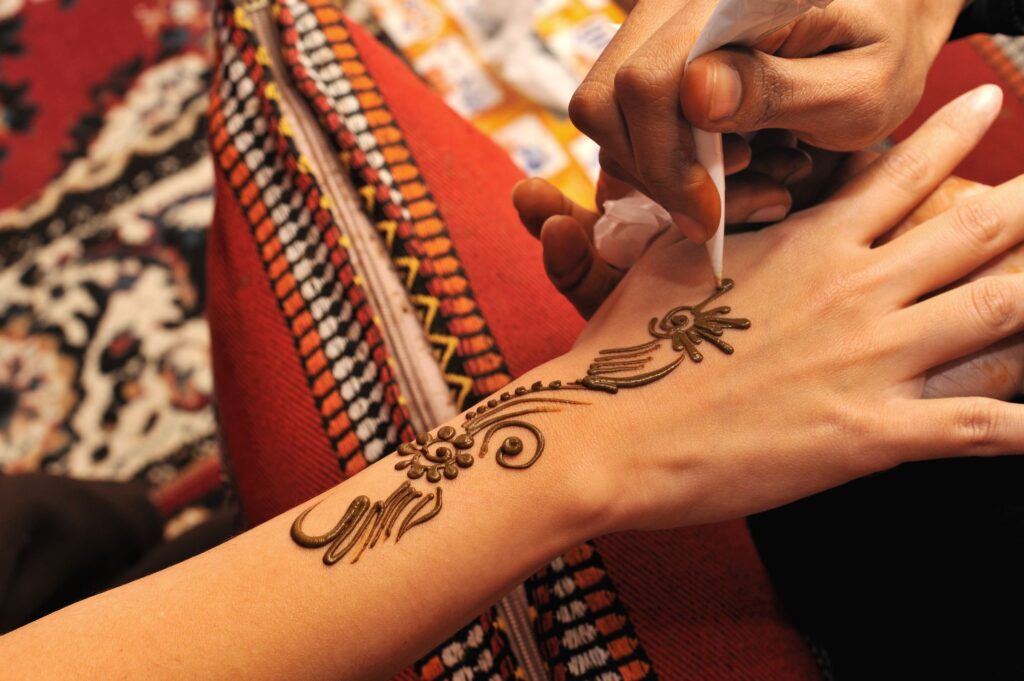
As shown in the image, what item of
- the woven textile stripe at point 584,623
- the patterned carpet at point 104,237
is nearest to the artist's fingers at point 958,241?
the woven textile stripe at point 584,623

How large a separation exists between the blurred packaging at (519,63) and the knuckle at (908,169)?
0.69 m

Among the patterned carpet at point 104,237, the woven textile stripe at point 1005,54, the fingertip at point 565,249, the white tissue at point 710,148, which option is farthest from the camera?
the patterned carpet at point 104,237

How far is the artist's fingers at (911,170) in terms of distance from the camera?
34.9 inches

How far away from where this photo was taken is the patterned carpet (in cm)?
174

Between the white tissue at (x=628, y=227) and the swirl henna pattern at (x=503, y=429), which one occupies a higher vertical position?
the white tissue at (x=628, y=227)

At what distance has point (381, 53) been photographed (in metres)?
1.24

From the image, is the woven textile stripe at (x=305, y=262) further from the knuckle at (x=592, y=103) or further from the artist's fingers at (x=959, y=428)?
the artist's fingers at (x=959, y=428)

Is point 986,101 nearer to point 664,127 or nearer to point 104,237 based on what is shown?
point 664,127

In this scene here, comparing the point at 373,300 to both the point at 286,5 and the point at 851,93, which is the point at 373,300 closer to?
the point at 286,5

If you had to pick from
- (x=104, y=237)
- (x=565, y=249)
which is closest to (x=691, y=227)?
(x=565, y=249)

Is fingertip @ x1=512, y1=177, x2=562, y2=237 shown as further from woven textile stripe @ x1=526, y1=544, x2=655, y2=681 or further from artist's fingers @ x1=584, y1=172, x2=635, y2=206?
woven textile stripe @ x1=526, y1=544, x2=655, y2=681

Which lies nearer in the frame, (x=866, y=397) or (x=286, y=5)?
(x=866, y=397)

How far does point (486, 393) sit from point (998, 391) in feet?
1.92

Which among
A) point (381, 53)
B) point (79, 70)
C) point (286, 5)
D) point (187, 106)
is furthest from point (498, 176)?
point (79, 70)
